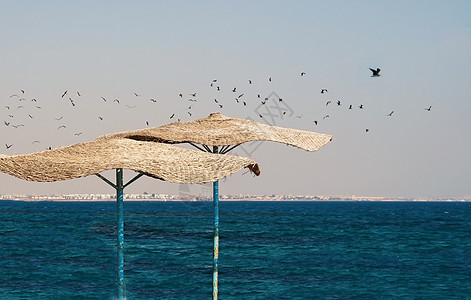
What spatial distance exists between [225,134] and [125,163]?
3987mm

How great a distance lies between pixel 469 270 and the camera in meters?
42.9

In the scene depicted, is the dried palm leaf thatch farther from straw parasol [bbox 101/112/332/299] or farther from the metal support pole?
the metal support pole

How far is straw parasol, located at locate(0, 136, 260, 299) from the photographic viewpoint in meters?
9.66

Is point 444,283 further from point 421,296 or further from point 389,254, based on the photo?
point 389,254

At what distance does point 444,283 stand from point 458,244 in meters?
29.1

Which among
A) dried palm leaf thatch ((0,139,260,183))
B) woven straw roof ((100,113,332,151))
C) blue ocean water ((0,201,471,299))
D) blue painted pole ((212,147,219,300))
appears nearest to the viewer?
dried palm leaf thatch ((0,139,260,183))

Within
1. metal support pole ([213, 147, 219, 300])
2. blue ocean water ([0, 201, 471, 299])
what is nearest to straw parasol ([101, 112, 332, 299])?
metal support pole ([213, 147, 219, 300])

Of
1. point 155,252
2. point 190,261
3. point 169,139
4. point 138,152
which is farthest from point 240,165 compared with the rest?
point 155,252

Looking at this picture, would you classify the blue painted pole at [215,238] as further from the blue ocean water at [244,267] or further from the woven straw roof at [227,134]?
the blue ocean water at [244,267]

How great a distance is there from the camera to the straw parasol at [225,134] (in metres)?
13.2

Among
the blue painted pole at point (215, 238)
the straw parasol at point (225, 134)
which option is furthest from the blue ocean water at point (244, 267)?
the straw parasol at point (225, 134)

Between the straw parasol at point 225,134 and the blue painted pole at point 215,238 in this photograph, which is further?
the blue painted pole at point 215,238

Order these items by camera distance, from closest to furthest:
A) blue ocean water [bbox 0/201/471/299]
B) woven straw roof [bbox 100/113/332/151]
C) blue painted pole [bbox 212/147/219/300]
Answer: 1. woven straw roof [bbox 100/113/332/151]
2. blue painted pole [bbox 212/147/219/300]
3. blue ocean water [bbox 0/201/471/299]

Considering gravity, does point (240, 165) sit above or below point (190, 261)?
above
